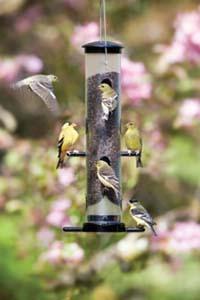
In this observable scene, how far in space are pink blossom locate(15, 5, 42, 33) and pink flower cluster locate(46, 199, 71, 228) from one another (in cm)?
225

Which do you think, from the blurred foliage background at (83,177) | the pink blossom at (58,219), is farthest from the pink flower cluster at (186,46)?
the pink blossom at (58,219)

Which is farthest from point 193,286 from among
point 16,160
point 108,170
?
point 108,170

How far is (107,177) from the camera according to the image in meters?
3.76

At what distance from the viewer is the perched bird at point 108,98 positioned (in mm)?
3844

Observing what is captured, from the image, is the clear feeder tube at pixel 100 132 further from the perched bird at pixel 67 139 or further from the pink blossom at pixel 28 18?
the pink blossom at pixel 28 18

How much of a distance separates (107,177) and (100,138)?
0.20m

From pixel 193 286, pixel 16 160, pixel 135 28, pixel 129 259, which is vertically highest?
pixel 135 28

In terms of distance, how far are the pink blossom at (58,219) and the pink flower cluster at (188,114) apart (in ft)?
2.03

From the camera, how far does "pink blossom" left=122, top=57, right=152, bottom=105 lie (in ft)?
16.6

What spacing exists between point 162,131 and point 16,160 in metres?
0.65

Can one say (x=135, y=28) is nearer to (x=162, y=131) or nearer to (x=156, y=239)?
(x=162, y=131)

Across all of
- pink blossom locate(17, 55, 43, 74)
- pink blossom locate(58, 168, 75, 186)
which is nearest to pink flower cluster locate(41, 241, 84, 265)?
pink blossom locate(58, 168, 75, 186)

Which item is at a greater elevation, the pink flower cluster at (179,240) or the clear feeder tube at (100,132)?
the clear feeder tube at (100,132)

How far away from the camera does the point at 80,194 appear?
15.6 feet
